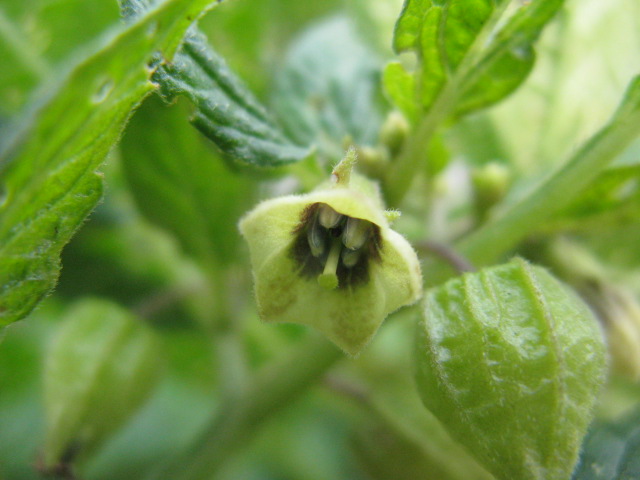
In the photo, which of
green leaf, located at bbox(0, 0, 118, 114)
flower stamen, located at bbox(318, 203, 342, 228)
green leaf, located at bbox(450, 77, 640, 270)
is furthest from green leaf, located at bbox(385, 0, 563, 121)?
green leaf, located at bbox(0, 0, 118, 114)

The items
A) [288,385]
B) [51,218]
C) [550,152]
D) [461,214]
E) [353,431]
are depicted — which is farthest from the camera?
[353,431]

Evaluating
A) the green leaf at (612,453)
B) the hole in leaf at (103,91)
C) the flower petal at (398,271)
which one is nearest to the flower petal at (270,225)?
the flower petal at (398,271)

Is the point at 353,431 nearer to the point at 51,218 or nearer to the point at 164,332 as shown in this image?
the point at 164,332

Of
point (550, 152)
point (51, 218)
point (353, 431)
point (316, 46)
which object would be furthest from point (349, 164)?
point (353, 431)

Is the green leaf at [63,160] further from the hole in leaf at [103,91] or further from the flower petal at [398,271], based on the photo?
the flower petal at [398,271]

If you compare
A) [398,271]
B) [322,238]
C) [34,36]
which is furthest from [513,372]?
[34,36]

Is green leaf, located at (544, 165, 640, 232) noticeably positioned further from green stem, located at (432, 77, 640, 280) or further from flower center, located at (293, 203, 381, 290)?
flower center, located at (293, 203, 381, 290)
